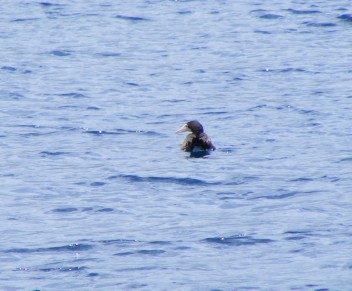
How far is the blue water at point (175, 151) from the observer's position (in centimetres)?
1443

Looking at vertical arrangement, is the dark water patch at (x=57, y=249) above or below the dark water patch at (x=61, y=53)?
above

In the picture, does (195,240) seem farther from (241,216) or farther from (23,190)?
(23,190)

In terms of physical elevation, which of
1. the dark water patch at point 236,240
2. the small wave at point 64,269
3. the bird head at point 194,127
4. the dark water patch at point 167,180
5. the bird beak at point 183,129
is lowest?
the bird beak at point 183,129

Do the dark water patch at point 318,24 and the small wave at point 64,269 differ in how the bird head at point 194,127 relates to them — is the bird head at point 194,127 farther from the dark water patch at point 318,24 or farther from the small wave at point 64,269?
the dark water patch at point 318,24

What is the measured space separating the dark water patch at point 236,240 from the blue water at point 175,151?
0.03 m

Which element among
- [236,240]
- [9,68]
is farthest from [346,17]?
[236,240]

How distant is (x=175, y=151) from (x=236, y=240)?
532 centimetres

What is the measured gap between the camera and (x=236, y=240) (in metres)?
15.2

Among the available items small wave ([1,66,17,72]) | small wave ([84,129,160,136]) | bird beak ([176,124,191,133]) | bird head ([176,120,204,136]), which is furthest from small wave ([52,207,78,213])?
small wave ([1,66,17,72])

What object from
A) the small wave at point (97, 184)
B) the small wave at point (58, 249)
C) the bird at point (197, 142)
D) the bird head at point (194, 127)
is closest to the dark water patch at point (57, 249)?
the small wave at point (58, 249)

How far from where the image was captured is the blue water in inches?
568

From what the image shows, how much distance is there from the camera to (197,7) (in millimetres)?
35344

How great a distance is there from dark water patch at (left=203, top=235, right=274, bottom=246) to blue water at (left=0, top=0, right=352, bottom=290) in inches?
1.1

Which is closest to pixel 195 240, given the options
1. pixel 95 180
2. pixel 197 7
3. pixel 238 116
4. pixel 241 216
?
pixel 241 216
